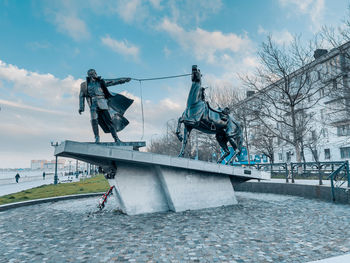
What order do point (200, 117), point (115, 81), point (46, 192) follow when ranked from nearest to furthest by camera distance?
point (115, 81) → point (200, 117) → point (46, 192)

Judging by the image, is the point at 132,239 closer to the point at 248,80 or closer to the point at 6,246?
the point at 6,246

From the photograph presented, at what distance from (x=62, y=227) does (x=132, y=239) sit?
2350 millimetres

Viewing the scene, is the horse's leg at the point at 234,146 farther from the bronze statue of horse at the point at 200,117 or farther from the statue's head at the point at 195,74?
the statue's head at the point at 195,74

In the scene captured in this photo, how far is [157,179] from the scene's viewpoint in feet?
27.8

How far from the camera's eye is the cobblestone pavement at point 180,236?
4215mm

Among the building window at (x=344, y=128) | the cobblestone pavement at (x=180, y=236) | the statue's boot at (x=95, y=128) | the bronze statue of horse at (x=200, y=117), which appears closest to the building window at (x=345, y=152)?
the building window at (x=344, y=128)

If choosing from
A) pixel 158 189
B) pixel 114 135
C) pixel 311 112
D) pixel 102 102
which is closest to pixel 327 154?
pixel 311 112

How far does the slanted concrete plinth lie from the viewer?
755 cm

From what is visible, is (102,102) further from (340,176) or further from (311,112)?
(311,112)

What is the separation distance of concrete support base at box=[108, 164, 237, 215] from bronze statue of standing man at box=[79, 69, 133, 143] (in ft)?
4.70

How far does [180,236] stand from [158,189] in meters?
3.22

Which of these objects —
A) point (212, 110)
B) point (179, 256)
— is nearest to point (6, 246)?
point (179, 256)

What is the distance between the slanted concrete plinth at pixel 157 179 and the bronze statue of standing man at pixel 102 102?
96 cm

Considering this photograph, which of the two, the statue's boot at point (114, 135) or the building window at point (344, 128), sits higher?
the building window at point (344, 128)
